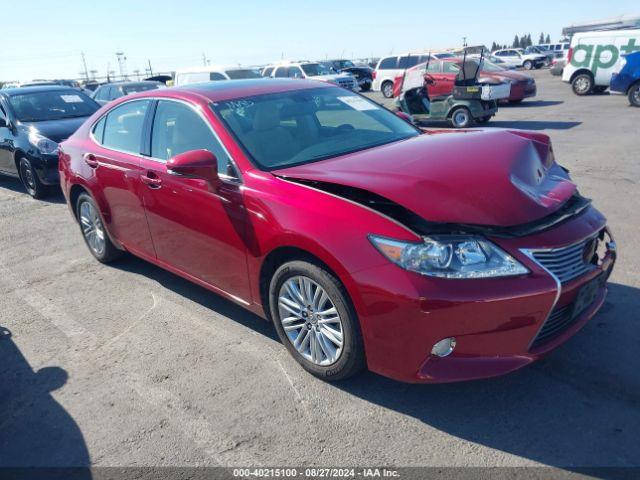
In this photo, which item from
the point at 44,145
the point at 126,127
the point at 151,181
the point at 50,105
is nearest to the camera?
the point at 151,181

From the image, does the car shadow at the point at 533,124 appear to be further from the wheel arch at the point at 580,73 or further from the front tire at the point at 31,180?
the front tire at the point at 31,180

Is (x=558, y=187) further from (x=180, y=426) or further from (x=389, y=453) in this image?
(x=180, y=426)

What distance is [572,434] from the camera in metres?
2.65

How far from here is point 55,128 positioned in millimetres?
8430

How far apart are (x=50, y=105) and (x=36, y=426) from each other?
297 inches

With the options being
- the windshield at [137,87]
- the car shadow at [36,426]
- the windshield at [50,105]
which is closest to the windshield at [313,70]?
the windshield at [137,87]

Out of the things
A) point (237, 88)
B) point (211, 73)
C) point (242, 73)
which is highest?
point (237, 88)

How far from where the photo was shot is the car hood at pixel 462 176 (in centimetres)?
276

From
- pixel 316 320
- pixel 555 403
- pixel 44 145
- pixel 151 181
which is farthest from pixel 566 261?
pixel 44 145

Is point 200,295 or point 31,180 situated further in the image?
point 31,180

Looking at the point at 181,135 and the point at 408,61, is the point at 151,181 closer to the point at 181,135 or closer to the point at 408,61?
the point at 181,135

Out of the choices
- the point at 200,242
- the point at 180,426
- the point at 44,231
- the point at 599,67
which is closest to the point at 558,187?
the point at 200,242

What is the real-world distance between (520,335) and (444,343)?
1.23 ft

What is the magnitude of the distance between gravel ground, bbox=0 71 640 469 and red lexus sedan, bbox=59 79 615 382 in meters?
0.33
